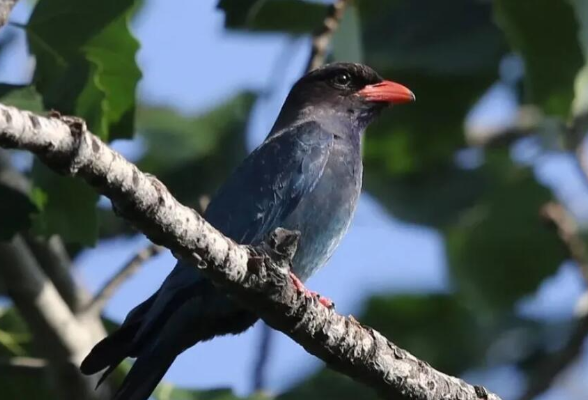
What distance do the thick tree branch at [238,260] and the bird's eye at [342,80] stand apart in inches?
98.3

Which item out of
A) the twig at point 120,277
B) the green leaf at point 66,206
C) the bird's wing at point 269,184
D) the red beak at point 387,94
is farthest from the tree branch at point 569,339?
the green leaf at point 66,206

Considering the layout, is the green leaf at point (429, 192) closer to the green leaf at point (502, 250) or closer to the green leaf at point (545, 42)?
the green leaf at point (502, 250)

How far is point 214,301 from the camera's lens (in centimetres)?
572

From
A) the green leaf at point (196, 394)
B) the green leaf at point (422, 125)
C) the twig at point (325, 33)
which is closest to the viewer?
the green leaf at point (196, 394)

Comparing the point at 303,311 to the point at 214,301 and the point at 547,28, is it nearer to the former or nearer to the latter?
the point at 214,301

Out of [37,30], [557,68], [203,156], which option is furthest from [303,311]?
[203,156]

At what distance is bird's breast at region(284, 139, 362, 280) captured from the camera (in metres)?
6.05

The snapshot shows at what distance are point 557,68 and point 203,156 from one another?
2.27 m

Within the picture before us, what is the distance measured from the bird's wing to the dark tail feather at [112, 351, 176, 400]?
698mm

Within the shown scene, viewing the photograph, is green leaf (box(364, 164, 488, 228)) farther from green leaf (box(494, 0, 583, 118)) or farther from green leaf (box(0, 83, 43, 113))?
green leaf (box(0, 83, 43, 113))

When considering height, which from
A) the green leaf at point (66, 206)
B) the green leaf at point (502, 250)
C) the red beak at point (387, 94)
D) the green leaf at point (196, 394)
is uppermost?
the green leaf at point (66, 206)

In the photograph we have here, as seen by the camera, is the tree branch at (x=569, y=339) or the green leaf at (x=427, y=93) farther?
the green leaf at (x=427, y=93)

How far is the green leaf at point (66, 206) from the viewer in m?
5.52

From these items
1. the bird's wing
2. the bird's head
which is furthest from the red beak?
the bird's wing
